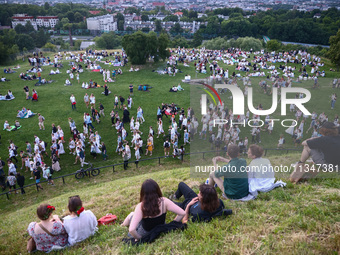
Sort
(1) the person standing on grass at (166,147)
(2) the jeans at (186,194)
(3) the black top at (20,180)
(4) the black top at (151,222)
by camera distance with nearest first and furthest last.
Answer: (4) the black top at (151,222) < (2) the jeans at (186,194) < (3) the black top at (20,180) < (1) the person standing on grass at (166,147)

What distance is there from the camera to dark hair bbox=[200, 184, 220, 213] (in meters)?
4.67

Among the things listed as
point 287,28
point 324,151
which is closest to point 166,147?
point 324,151

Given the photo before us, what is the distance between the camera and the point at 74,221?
4.95m

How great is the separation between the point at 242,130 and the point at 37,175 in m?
11.6

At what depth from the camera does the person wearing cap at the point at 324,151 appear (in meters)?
5.91

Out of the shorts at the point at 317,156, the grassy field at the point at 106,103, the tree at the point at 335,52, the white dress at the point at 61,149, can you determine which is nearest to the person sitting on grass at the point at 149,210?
the shorts at the point at 317,156

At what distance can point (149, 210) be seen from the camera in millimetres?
4293

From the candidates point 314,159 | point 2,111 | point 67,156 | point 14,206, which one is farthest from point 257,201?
point 2,111

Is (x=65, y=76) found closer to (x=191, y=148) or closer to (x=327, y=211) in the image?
(x=191, y=148)

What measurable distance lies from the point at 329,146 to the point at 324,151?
0.18 metres

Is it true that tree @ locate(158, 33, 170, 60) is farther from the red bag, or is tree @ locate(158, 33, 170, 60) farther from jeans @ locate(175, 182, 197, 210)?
the red bag

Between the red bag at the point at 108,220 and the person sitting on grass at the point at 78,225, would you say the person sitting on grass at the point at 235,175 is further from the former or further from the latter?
the person sitting on grass at the point at 78,225

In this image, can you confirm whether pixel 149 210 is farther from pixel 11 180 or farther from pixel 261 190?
pixel 11 180

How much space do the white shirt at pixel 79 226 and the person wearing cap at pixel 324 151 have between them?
203 inches
